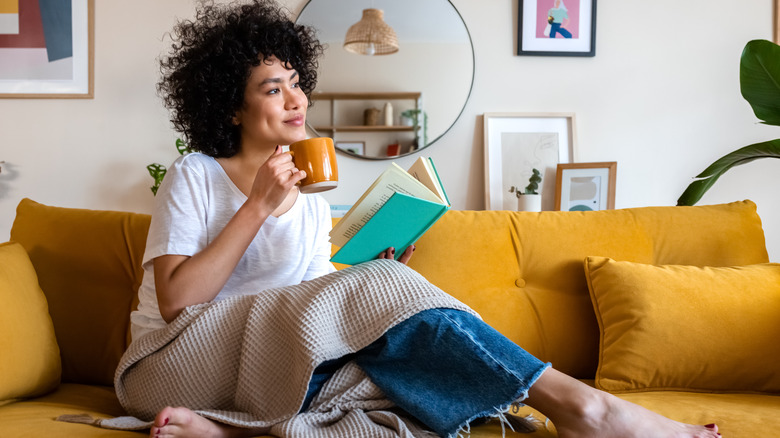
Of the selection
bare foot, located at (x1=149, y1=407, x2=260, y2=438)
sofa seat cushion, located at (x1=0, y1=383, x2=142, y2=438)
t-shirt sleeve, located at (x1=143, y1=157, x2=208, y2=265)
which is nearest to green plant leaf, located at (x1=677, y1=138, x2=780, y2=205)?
t-shirt sleeve, located at (x1=143, y1=157, x2=208, y2=265)

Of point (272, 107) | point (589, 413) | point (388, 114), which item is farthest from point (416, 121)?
point (589, 413)

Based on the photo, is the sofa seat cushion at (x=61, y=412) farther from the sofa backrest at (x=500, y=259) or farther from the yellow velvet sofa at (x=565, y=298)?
the sofa backrest at (x=500, y=259)

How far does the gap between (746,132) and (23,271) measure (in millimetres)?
2409

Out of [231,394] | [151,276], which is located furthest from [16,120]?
[231,394]

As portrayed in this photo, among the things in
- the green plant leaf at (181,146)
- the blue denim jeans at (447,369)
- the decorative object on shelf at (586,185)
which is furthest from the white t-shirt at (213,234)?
the decorative object on shelf at (586,185)

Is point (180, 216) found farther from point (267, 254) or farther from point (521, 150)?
point (521, 150)

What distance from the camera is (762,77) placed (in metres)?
1.85

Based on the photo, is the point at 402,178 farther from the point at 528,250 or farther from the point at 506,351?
the point at 528,250

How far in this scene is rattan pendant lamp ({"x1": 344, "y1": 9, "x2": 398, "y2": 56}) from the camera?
2266 millimetres

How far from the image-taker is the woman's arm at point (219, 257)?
1218mm

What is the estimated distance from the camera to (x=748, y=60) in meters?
1.85

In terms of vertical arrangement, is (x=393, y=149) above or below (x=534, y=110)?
below

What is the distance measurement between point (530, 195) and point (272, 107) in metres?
1.09

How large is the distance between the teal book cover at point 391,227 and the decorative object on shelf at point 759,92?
1077 mm
